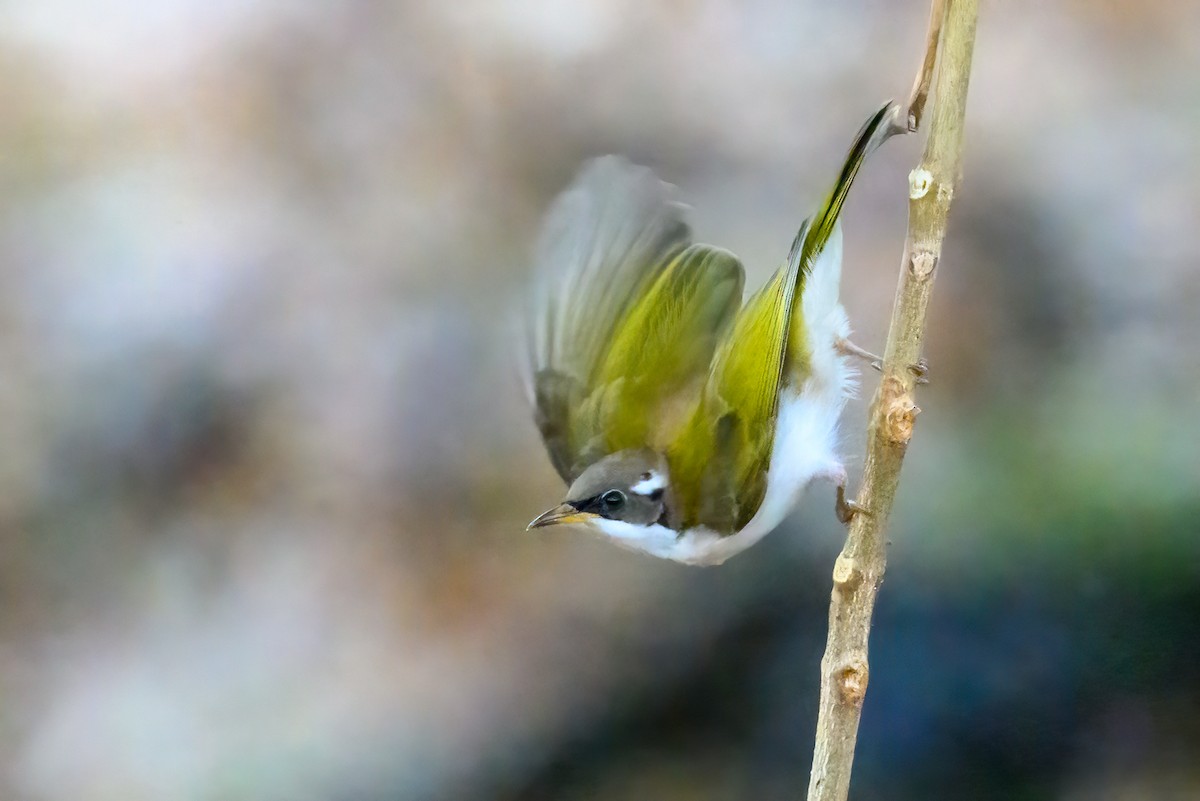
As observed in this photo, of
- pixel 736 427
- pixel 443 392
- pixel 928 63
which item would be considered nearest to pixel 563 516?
pixel 736 427

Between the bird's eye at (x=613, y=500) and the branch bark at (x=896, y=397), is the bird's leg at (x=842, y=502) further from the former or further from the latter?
the bird's eye at (x=613, y=500)

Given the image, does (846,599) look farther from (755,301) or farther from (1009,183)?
(1009,183)

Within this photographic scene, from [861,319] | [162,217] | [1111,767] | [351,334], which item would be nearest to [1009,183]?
[861,319]

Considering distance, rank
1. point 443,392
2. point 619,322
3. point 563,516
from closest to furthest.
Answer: point 563,516 < point 619,322 < point 443,392

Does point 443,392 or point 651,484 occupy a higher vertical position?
point 443,392

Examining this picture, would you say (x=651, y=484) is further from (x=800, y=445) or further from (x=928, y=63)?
(x=928, y=63)

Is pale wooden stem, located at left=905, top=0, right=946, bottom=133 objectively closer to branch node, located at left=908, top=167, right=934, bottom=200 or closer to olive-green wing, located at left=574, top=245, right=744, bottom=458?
branch node, located at left=908, top=167, right=934, bottom=200
